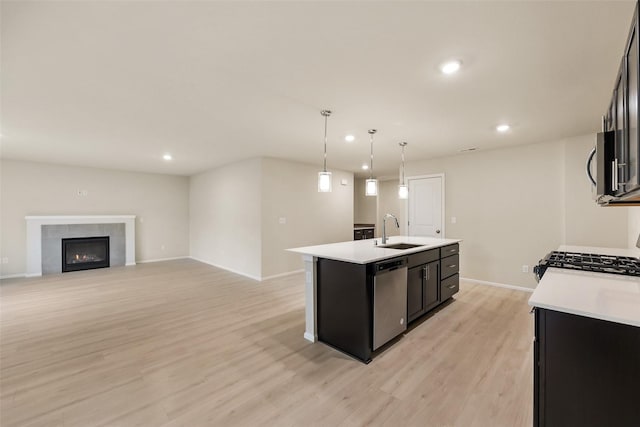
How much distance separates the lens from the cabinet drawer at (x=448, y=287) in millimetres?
3752

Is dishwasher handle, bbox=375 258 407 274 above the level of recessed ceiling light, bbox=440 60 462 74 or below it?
below

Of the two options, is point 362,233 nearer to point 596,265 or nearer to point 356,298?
point 356,298

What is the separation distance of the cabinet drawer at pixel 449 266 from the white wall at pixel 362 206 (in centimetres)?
487

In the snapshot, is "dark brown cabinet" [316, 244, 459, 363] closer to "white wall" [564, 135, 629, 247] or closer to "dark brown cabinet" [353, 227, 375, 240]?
"white wall" [564, 135, 629, 247]

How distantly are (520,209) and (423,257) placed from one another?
99.9 inches

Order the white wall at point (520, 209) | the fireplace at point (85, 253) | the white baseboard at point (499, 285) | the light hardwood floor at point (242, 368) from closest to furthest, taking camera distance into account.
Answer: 1. the light hardwood floor at point (242, 368)
2. the white wall at point (520, 209)
3. the white baseboard at point (499, 285)
4. the fireplace at point (85, 253)

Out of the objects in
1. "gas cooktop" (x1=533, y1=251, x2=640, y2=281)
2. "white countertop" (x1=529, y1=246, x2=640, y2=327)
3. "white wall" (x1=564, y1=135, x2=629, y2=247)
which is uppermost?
"white wall" (x1=564, y1=135, x2=629, y2=247)

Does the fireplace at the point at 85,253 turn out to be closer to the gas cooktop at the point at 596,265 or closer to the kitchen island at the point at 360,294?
the kitchen island at the point at 360,294

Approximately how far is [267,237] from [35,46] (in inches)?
161

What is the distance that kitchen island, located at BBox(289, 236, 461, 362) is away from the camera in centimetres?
249

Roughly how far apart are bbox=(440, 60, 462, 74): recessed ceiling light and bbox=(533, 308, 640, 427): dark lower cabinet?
5.78 feet

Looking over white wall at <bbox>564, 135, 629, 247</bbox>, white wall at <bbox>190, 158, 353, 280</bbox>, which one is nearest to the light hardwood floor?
white wall at <bbox>564, 135, 629, 247</bbox>

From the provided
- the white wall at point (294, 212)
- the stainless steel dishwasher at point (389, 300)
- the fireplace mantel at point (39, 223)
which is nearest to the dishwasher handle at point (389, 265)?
the stainless steel dishwasher at point (389, 300)

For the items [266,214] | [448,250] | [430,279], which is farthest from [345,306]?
[266,214]
